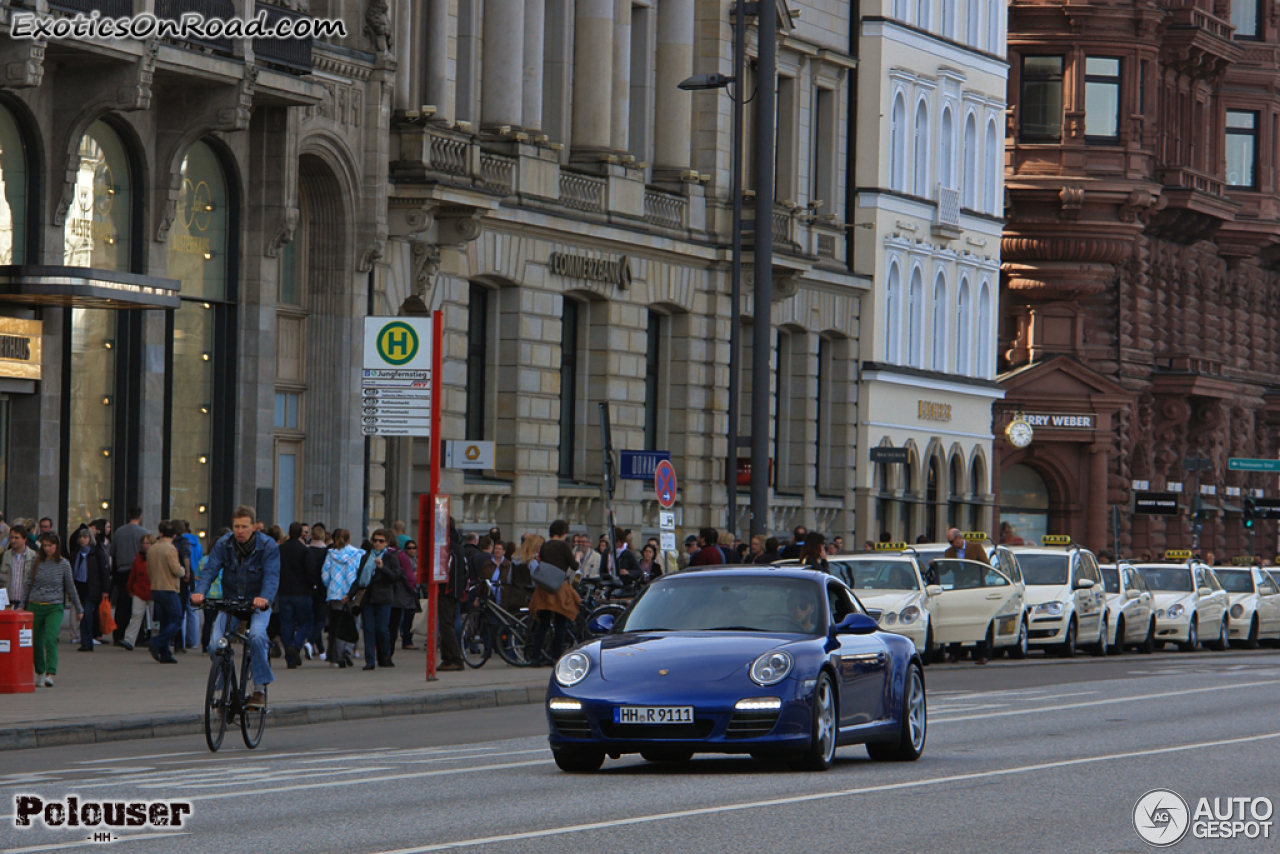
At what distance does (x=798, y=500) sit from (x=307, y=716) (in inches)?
1257

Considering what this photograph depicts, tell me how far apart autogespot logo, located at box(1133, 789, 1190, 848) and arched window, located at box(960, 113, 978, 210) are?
4603cm

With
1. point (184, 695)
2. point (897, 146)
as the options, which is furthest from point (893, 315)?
point (184, 695)

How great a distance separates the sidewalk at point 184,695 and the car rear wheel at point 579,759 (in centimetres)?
472

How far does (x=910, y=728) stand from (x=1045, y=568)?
69.0 feet

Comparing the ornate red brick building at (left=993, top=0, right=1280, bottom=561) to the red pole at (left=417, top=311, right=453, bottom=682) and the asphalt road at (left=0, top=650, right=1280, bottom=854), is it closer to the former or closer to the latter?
the red pole at (left=417, top=311, right=453, bottom=682)

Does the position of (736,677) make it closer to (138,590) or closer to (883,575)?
(138,590)

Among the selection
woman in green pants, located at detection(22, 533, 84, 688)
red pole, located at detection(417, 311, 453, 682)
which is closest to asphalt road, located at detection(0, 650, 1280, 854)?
red pole, located at detection(417, 311, 453, 682)

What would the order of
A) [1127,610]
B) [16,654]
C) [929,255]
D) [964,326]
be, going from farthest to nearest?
[964,326] < [929,255] < [1127,610] < [16,654]

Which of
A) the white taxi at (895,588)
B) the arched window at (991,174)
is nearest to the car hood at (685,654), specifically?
the white taxi at (895,588)

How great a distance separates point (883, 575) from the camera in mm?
32188

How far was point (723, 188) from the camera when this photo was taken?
48.0 metres

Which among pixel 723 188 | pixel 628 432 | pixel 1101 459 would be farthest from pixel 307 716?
pixel 1101 459

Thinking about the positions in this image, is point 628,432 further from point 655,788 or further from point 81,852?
point 81,852

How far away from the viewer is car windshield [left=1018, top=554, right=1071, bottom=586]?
37969 mm
